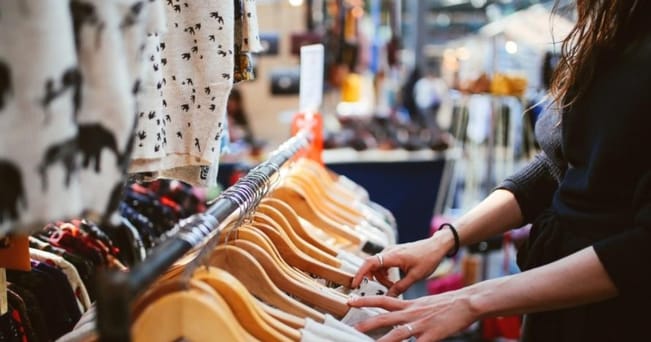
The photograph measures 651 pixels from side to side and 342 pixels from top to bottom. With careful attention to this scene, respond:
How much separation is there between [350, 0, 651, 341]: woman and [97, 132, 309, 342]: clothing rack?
0.27 m

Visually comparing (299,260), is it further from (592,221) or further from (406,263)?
(592,221)

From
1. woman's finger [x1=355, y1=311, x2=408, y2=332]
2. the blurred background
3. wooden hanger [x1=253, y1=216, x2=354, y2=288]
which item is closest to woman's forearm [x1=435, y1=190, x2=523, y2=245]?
wooden hanger [x1=253, y1=216, x2=354, y2=288]

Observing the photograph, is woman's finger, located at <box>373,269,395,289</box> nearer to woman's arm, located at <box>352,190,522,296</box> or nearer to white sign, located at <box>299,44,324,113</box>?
woman's arm, located at <box>352,190,522,296</box>

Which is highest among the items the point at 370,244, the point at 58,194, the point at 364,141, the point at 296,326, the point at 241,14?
the point at 241,14

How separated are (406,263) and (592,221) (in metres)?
0.36

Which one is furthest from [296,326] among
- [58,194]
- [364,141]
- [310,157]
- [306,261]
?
[364,141]

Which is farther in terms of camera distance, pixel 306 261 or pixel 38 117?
pixel 306 261

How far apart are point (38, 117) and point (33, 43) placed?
2.3 inches

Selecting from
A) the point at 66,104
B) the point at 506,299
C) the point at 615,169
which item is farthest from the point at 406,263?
the point at 66,104

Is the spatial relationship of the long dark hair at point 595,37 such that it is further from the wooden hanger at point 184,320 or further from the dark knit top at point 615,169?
the wooden hanger at point 184,320

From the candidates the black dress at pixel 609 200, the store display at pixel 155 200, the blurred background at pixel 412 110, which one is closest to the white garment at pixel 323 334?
the store display at pixel 155 200

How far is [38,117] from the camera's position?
532 mm

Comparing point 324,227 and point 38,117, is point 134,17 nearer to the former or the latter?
point 38,117

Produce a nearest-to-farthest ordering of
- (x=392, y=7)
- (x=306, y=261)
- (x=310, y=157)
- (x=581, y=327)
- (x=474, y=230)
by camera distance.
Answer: (x=581, y=327) → (x=306, y=261) → (x=474, y=230) → (x=310, y=157) → (x=392, y=7)
